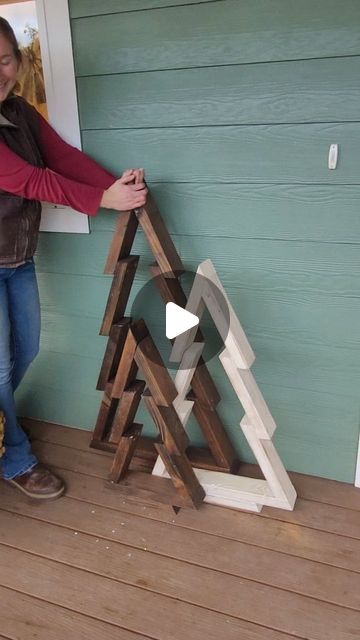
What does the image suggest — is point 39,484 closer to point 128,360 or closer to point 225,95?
point 128,360

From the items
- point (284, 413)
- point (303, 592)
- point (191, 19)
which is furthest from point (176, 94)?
point (303, 592)

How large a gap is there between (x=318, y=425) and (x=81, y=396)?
831 millimetres

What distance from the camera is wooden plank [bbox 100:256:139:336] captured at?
4.88 feet

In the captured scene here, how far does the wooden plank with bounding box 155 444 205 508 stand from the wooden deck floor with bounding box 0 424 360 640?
0.15ft

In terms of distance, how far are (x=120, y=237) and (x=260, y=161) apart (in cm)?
41

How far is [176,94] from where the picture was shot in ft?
4.82

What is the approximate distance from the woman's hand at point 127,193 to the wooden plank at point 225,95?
202 millimetres

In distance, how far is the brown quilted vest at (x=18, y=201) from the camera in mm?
1444

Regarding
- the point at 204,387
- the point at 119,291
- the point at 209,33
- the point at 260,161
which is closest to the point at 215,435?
the point at 204,387

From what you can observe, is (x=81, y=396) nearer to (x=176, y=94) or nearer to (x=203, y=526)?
(x=203, y=526)

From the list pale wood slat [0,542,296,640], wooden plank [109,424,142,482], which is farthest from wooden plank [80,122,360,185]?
pale wood slat [0,542,296,640]

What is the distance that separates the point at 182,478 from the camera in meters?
1.53

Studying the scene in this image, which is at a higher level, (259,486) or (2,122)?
(2,122)

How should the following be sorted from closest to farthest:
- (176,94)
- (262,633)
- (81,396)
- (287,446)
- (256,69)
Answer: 1. (262,633)
2. (256,69)
3. (176,94)
4. (287,446)
5. (81,396)
